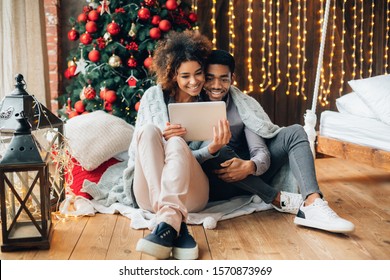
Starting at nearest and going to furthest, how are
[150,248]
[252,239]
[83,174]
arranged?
[150,248] → [252,239] → [83,174]

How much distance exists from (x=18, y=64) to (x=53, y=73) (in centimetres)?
70

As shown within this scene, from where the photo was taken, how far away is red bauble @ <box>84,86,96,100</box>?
351 cm

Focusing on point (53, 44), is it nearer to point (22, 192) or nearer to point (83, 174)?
point (83, 174)

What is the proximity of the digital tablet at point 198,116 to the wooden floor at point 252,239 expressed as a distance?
428 millimetres

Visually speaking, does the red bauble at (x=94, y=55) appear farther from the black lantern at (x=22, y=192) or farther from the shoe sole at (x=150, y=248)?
the shoe sole at (x=150, y=248)

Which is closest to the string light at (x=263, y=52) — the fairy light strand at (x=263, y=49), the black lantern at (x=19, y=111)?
the fairy light strand at (x=263, y=49)

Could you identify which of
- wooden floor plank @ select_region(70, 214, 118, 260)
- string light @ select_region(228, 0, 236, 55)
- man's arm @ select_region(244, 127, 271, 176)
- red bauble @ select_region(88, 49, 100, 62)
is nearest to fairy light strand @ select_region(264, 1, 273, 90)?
string light @ select_region(228, 0, 236, 55)

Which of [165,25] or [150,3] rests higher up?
[150,3]

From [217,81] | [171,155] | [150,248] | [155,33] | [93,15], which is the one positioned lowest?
[150,248]

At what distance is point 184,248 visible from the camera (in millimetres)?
1739

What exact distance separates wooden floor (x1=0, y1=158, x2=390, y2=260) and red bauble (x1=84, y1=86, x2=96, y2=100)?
1.41 m

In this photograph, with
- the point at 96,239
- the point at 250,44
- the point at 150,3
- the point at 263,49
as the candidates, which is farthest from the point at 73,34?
the point at 96,239

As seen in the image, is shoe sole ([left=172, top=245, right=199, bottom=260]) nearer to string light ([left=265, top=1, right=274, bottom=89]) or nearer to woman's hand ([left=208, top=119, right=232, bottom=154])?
woman's hand ([left=208, top=119, right=232, bottom=154])

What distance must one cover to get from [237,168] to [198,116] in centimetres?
31
